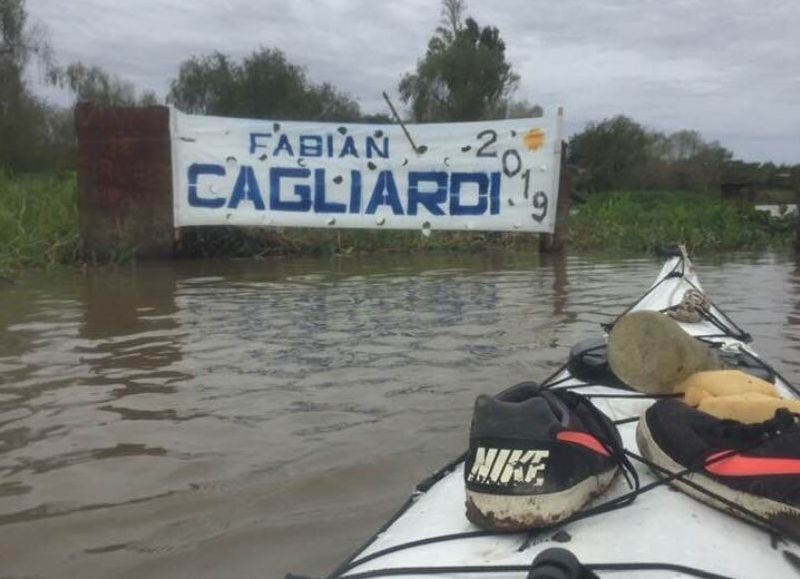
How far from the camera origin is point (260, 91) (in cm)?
3406

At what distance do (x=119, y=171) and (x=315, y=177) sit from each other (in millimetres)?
2135

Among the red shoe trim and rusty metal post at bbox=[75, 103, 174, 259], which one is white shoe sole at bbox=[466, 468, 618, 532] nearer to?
the red shoe trim

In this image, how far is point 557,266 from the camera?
9.27m

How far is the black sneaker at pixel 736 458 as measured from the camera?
156 cm

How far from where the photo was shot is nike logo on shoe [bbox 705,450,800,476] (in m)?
1.56

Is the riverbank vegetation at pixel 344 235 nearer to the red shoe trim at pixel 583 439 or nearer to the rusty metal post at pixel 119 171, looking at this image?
the rusty metal post at pixel 119 171

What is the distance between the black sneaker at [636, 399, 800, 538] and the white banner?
297 inches

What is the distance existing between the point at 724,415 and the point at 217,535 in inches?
54.6

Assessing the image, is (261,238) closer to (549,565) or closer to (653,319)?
(653,319)

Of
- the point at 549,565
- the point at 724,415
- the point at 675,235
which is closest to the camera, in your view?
the point at 549,565

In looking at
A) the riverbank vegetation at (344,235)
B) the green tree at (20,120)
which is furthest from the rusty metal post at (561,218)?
the green tree at (20,120)

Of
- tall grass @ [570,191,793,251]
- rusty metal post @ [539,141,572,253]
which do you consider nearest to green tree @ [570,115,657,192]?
tall grass @ [570,191,793,251]

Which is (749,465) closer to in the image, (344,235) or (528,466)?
(528,466)

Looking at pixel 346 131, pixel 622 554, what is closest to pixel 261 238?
pixel 346 131
